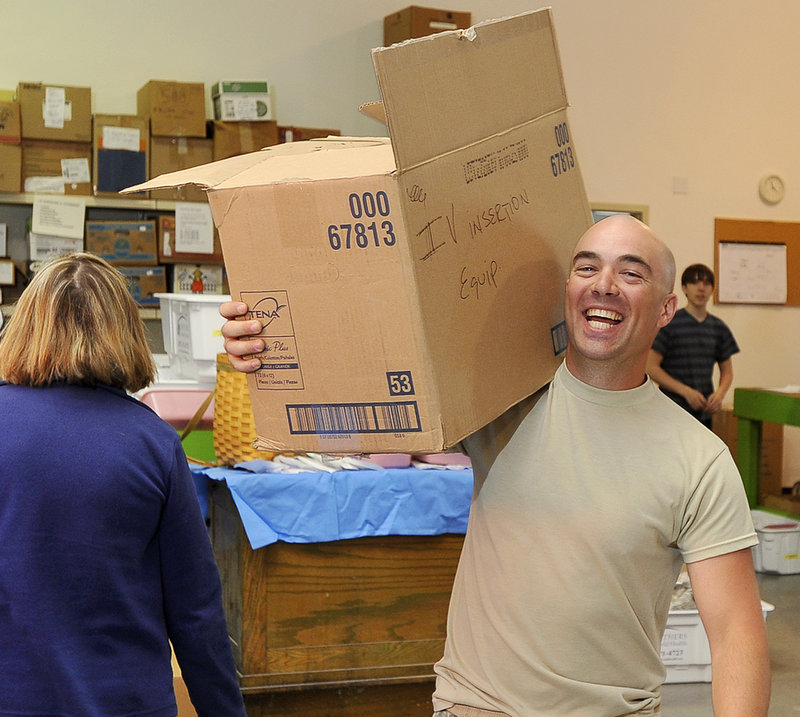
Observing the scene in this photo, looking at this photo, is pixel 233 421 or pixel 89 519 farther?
pixel 233 421

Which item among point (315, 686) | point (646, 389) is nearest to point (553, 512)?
point (646, 389)


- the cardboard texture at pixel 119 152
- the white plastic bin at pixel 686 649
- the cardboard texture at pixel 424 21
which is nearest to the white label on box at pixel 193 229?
the cardboard texture at pixel 119 152

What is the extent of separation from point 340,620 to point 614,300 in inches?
67.4

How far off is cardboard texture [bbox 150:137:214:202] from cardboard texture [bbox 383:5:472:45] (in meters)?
1.41

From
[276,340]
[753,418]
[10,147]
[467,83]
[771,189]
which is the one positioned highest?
[771,189]

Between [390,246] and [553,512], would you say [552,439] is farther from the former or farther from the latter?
[390,246]

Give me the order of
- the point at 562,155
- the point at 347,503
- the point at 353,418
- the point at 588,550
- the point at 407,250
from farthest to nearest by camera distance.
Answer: the point at 347,503 < the point at 562,155 < the point at 588,550 < the point at 353,418 < the point at 407,250

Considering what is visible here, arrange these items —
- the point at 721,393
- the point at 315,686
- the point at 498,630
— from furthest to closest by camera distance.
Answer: the point at 721,393 < the point at 315,686 < the point at 498,630

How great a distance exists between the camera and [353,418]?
1428 millimetres

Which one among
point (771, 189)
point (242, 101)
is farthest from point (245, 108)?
point (771, 189)

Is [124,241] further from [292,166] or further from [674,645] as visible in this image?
[292,166]

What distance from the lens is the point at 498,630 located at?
5.16 ft

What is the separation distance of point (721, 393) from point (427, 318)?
5.21 metres

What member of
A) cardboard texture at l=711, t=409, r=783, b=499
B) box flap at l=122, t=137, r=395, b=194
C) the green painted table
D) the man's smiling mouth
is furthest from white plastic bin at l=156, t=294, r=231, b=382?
cardboard texture at l=711, t=409, r=783, b=499
